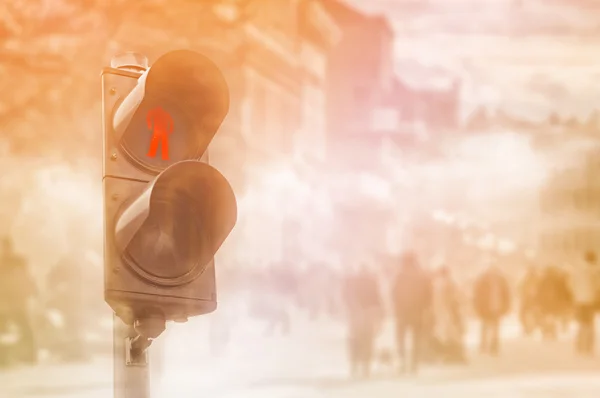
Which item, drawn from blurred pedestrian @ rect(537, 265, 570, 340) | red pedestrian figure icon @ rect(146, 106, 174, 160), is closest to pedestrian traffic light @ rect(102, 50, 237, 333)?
red pedestrian figure icon @ rect(146, 106, 174, 160)

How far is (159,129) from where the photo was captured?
2.14 meters

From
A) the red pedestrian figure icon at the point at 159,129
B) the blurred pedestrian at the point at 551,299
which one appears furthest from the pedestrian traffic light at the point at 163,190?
the blurred pedestrian at the point at 551,299

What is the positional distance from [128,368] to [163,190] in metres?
0.40

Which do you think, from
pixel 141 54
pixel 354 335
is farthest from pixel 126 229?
pixel 354 335

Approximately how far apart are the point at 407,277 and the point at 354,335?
0.61 m

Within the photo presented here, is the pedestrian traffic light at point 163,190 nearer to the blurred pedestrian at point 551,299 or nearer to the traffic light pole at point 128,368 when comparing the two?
the traffic light pole at point 128,368

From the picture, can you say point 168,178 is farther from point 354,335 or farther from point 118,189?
point 354,335

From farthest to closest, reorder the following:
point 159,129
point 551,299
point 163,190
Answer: point 551,299 → point 159,129 → point 163,190

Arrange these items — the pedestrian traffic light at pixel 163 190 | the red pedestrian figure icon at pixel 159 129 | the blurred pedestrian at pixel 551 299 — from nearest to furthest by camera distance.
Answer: the pedestrian traffic light at pixel 163 190 → the red pedestrian figure icon at pixel 159 129 → the blurred pedestrian at pixel 551 299

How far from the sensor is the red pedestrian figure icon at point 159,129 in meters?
2.12

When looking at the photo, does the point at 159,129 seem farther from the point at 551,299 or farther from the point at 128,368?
the point at 551,299

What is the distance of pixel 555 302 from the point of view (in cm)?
689

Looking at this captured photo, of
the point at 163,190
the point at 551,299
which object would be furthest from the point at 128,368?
the point at 551,299

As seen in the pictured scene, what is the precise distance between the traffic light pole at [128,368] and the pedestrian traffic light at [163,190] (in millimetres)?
42
